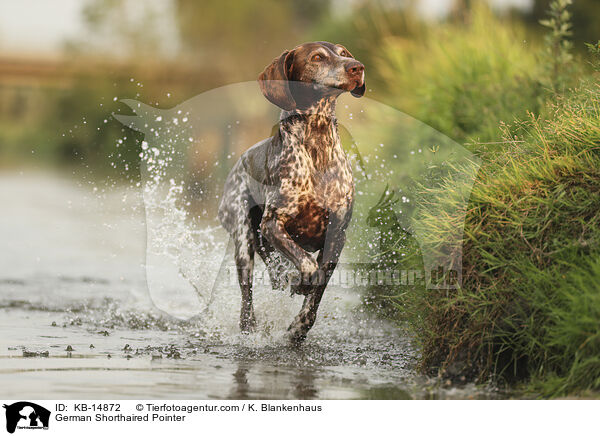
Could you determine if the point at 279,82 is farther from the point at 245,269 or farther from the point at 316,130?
the point at 245,269

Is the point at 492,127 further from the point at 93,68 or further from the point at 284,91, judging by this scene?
the point at 93,68

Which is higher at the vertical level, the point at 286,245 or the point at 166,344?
the point at 286,245

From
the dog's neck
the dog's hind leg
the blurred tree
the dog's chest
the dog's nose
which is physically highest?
the blurred tree

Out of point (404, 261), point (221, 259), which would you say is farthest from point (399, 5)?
point (404, 261)

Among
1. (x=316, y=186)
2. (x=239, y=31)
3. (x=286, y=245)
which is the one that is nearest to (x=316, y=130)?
(x=316, y=186)

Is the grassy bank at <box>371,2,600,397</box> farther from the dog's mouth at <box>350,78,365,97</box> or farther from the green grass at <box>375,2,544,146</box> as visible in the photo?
the green grass at <box>375,2,544,146</box>

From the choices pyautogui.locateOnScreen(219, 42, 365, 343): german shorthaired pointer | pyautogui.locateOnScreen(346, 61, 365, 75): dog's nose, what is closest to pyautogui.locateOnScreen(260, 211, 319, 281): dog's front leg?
pyautogui.locateOnScreen(219, 42, 365, 343): german shorthaired pointer

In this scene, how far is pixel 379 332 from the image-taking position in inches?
220

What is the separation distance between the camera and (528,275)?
3609 millimetres

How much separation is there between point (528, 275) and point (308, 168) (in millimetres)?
1622

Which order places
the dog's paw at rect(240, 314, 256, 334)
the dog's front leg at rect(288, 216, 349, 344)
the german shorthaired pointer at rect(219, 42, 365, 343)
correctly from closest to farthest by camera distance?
1. the german shorthaired pointer at rect(219, 42, 365, 343)
2. the dog's front leg at rect(288, 216, 349, 344)
3. the dog's paw at rect(240, 314, 256, 334)

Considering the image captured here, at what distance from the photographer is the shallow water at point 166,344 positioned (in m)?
3.71
